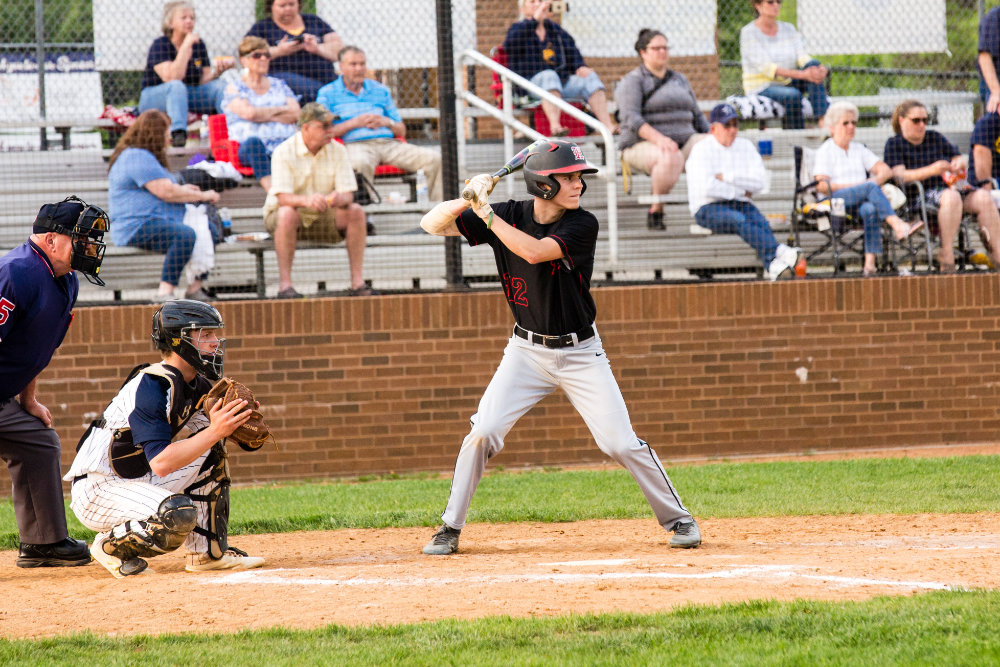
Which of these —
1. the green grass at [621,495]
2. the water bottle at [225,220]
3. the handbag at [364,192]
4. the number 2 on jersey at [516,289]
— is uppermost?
the handbag at [364,192]

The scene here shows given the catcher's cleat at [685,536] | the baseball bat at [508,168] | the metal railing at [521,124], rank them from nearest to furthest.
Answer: the baseball bat at [508,168] → the catcher's cleat at [685,536] → the metal railing at [521,124]

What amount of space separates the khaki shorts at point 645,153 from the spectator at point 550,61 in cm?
66

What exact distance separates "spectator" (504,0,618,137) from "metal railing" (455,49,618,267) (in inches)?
8.1

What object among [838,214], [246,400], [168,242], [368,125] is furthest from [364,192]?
[246,400]

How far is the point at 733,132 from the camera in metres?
10.2

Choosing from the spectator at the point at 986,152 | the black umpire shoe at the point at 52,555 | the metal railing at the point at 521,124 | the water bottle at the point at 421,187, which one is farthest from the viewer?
the water bottle at the point at 421,187

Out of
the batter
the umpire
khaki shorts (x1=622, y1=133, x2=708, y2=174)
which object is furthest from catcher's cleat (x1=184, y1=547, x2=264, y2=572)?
khaki shorts (x1=622, y1=133, x2=708, y2=174)

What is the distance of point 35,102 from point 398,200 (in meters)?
3.50

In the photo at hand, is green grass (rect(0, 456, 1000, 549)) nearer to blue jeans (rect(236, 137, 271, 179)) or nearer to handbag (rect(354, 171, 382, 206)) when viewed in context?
handbag (rect(354, 171, 382, 206))

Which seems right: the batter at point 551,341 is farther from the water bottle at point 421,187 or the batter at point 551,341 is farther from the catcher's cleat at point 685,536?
the water bottle at point 421,187

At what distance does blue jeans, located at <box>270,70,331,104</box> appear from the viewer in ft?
34.6

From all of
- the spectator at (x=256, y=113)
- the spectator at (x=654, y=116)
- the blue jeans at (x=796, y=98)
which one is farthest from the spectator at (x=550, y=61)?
the spectator at (x=256, y=113)

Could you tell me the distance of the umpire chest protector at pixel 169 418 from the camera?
537 centimetres

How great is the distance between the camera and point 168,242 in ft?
31.2
